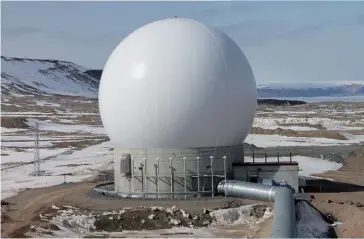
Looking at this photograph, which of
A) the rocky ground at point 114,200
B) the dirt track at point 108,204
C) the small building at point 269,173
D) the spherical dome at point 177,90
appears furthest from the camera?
the small building at point 269,173

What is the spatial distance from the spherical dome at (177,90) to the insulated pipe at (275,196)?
2491 mm

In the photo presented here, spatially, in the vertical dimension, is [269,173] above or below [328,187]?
above

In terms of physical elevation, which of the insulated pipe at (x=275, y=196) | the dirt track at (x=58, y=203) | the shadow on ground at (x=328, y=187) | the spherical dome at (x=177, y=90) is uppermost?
the spherical dome at (x=177, y=90)

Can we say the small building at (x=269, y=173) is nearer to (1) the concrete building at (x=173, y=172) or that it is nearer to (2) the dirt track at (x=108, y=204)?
(1) the concrete building at (x=173, y=172)

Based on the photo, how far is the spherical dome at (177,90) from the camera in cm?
2988

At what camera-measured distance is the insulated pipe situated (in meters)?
18.8

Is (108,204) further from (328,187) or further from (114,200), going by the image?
(328,187)

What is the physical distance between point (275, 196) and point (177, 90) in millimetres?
7448

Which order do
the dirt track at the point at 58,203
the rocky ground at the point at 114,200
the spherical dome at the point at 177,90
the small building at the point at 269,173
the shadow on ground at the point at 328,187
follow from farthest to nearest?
the shadow on ground at the point at 328,187 → the small building at the point at 269,173 → the spherical dome at the point at 177,90 → the dirt track at the point at 58,203 → the rocky ground at the point at 114,200

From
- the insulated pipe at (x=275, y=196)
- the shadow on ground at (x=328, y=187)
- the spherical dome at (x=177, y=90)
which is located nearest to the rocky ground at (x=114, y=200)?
the shadow on ground at (x=328, y=187)

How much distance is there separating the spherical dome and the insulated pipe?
2.49 m

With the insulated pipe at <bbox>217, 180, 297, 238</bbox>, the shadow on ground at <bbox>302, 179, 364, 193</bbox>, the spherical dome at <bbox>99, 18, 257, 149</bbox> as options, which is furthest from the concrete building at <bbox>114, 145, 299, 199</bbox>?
the shadow on ground at <bbox>302, 179, 364, 193</bbox>

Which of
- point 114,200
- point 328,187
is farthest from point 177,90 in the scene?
point 328,187

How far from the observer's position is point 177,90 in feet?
98.0
